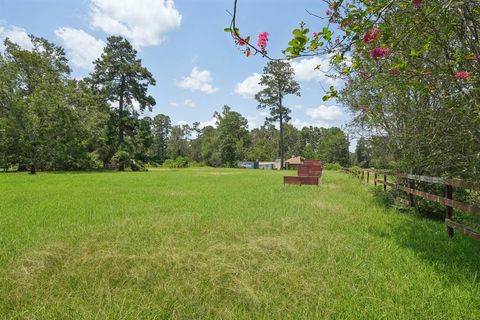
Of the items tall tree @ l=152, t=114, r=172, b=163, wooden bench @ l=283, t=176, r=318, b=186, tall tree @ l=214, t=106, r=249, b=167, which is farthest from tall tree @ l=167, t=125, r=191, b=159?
wooden bench @ l=283, t=176, r=318, b=186

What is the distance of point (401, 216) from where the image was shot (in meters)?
8.43

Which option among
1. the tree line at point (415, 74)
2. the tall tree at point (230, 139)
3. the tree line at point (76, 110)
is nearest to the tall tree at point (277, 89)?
the tree line at point (76, 110)

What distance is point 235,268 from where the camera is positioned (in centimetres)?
427

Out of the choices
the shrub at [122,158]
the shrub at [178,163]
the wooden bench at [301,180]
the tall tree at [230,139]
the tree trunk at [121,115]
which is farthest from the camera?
the tall tree at [230,139]

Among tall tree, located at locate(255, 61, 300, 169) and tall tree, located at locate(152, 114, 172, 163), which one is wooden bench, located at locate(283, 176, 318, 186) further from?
tall tree, located at locate(152, 114, 172, 163)

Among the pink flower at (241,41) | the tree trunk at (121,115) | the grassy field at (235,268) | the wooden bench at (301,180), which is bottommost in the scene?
the grassy field at (235,268)

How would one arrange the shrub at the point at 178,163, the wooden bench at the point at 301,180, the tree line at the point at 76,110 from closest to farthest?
the wooden bench at the point at 301,180, the tree line at the point at 76,110, the shrub at the point at 178,163

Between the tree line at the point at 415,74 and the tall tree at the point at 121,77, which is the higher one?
the tall tree at the point at 121,77

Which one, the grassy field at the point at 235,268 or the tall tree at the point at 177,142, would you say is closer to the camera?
the grassy field at the point at 235,268

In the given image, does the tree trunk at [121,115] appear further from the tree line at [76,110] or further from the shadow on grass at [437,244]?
the shadow on grass at [437,244]

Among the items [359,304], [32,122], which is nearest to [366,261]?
[359,304]

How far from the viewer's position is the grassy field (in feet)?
Answer: 10.8

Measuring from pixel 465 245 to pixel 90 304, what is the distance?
6.17 meters

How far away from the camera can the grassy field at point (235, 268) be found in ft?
10.8
